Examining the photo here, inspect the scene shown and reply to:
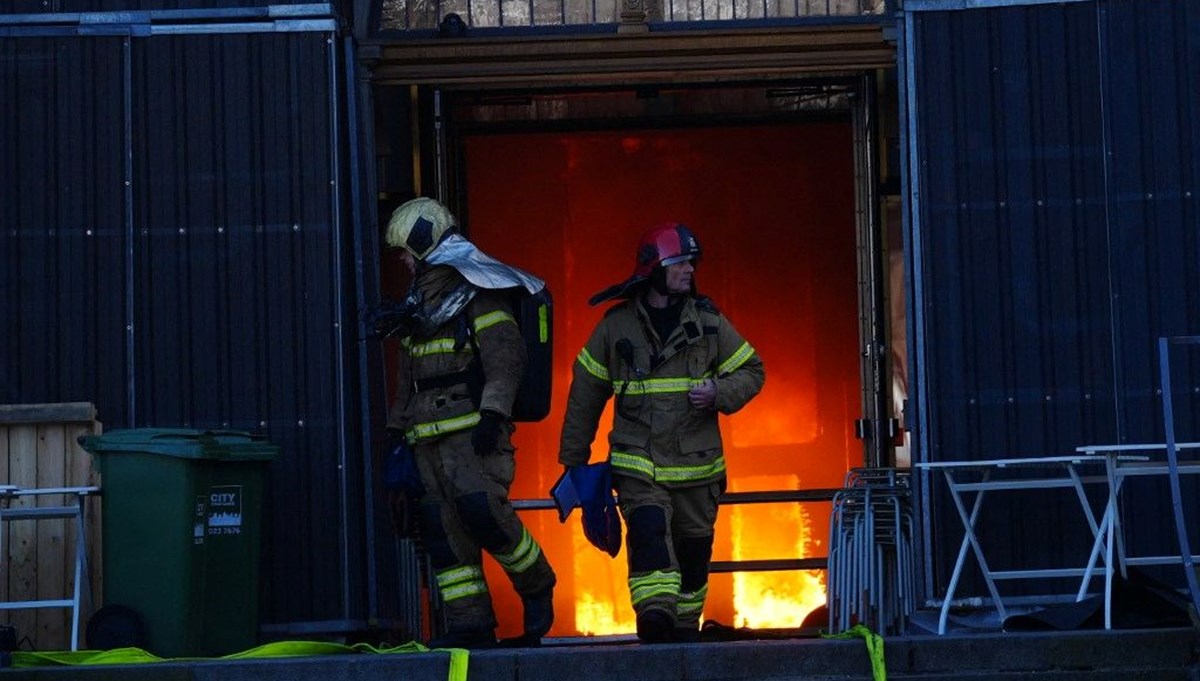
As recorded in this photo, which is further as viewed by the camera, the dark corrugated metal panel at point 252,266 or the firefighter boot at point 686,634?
the dark corrugated metal panel at point 252,266

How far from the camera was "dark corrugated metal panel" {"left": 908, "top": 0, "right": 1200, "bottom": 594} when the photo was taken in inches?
397

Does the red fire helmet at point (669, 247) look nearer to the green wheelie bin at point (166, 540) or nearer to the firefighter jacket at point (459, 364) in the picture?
the firefighter jacket at point (459, 364)

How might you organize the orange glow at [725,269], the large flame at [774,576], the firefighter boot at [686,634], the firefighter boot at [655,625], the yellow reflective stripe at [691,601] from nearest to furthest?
the firefighter boot at [655,625] → the firefighter boot at [686,634] → the yellow reflective stripe at [691,601] → the large flame at [774,576] → the orange glow at [725,269]

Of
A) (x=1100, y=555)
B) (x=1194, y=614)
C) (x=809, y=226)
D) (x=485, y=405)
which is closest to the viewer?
(x=1194, y=614)

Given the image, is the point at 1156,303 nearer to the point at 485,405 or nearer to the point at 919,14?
the point at 919,14

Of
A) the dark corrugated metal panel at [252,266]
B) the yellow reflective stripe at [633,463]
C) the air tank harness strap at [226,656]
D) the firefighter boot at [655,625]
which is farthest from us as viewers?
the dark corrugated metal panel at [252,266]

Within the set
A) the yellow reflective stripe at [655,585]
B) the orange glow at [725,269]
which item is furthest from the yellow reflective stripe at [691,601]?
the orange glow at [725,269]

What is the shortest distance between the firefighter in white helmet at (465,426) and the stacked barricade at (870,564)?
1519 mm

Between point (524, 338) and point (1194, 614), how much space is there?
3.20 metres

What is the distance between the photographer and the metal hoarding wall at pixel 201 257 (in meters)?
10.1

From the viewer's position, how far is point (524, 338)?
9758 millimetres

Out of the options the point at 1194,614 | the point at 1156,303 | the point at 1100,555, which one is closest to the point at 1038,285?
the point at 1156,303

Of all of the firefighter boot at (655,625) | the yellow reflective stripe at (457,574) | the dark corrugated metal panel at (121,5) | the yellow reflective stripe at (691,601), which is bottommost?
the firefighter boot at (655,625)

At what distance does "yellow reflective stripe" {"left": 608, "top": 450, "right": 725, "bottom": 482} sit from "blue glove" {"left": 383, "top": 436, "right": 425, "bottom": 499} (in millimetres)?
886
